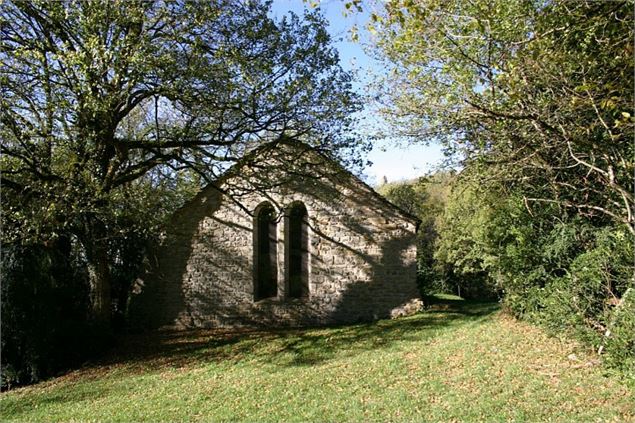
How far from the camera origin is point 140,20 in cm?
925

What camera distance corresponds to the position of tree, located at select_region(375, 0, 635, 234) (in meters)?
6.12

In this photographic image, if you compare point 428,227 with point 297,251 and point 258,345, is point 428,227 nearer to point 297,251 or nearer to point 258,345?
point 297,251

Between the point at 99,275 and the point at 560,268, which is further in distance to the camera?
the point at 99,275

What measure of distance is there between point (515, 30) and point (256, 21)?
227 inches

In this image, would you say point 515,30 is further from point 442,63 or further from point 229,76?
point 229,76

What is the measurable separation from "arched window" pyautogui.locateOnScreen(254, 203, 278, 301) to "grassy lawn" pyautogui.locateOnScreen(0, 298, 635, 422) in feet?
7.34

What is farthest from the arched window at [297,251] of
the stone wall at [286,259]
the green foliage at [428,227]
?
the green foliage at [428,227]

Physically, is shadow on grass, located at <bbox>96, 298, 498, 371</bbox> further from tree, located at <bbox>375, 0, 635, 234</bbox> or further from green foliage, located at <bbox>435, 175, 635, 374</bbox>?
tree, located at <bbox>375, 0, 635, 234</bbox>

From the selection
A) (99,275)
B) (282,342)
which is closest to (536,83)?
(282,342)

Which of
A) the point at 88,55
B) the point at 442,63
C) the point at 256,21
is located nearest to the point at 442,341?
the point at 442,63

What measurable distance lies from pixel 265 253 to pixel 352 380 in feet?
23.6

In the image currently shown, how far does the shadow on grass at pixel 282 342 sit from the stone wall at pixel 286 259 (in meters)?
0.75

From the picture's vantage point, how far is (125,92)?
9320mm

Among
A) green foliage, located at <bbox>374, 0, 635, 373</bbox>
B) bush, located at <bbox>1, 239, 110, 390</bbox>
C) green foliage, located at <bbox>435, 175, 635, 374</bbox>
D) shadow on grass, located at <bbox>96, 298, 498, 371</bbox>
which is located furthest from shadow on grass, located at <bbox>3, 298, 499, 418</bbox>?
green foliage, located at <bbox>374, 0, 635, 373</bbox>
